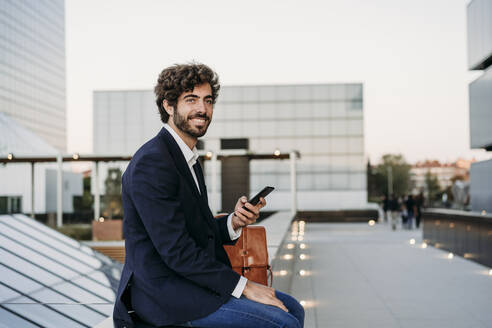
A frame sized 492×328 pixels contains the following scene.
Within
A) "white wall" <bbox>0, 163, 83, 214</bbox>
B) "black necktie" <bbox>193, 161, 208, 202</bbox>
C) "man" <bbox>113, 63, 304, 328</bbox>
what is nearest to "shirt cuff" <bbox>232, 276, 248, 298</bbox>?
"man" <bbox>113, 63, 304, 328</bbox>

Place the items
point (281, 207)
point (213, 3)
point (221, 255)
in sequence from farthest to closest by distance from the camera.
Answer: point (281, 207), point (213, 3), point (221, 255)

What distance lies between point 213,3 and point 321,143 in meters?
21.7

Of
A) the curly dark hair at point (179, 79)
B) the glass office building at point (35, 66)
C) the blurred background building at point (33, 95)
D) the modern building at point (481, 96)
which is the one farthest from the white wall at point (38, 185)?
the curly dark hair at point (179, 79)

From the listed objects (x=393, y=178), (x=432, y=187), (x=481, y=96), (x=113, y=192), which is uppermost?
(x=481, y=96)

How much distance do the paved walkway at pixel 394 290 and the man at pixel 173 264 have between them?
4.48 metres

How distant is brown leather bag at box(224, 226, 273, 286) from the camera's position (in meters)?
3.07

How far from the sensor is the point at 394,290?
8695 mm

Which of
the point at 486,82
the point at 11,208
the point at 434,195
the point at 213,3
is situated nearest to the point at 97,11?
the point at 213,3

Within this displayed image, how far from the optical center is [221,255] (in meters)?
2.47

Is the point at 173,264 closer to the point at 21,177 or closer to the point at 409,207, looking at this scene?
the point at 409,207

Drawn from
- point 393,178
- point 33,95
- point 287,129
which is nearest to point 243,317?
point 287,129

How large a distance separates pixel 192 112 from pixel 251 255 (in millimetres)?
1133

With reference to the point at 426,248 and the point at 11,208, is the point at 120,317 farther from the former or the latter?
the point at 11,208

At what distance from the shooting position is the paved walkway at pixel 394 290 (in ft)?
21.8
